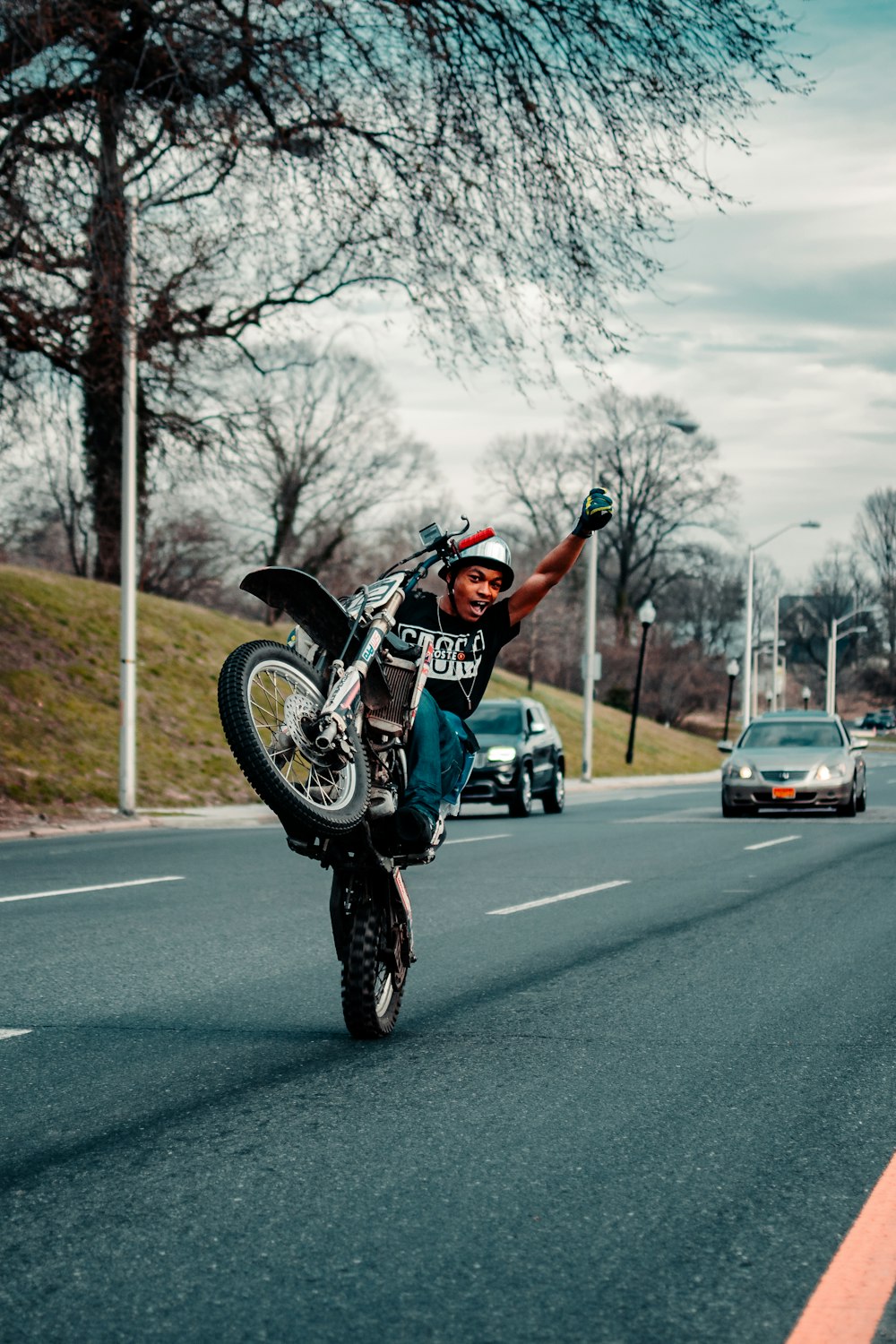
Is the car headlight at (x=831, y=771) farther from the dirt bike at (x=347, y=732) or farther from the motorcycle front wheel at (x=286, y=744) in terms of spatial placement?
the motorcycle front wheel at (x=286, y=744)

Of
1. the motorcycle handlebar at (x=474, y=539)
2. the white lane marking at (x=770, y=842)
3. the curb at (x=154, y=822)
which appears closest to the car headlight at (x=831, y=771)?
the white lane marking at (x=770, y=842)

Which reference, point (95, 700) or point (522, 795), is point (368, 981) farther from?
point (95, 700)

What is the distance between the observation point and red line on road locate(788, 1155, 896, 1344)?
10.9ft

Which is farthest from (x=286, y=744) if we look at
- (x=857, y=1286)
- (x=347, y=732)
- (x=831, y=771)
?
(x=831, y=771)

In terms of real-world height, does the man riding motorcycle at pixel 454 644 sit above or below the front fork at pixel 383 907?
above

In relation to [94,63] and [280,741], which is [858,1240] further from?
[94,63]

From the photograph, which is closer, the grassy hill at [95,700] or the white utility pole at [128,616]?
the white utility pole at [128,616]

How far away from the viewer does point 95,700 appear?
84.2 feet

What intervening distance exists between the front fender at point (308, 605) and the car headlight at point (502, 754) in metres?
17.2

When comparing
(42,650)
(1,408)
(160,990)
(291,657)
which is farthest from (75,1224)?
(42,650)

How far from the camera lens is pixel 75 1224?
396cm

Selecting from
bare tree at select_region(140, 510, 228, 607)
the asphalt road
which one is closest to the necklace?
the asphalt road

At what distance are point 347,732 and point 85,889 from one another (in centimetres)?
659

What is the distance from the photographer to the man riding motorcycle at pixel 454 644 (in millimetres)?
6031
